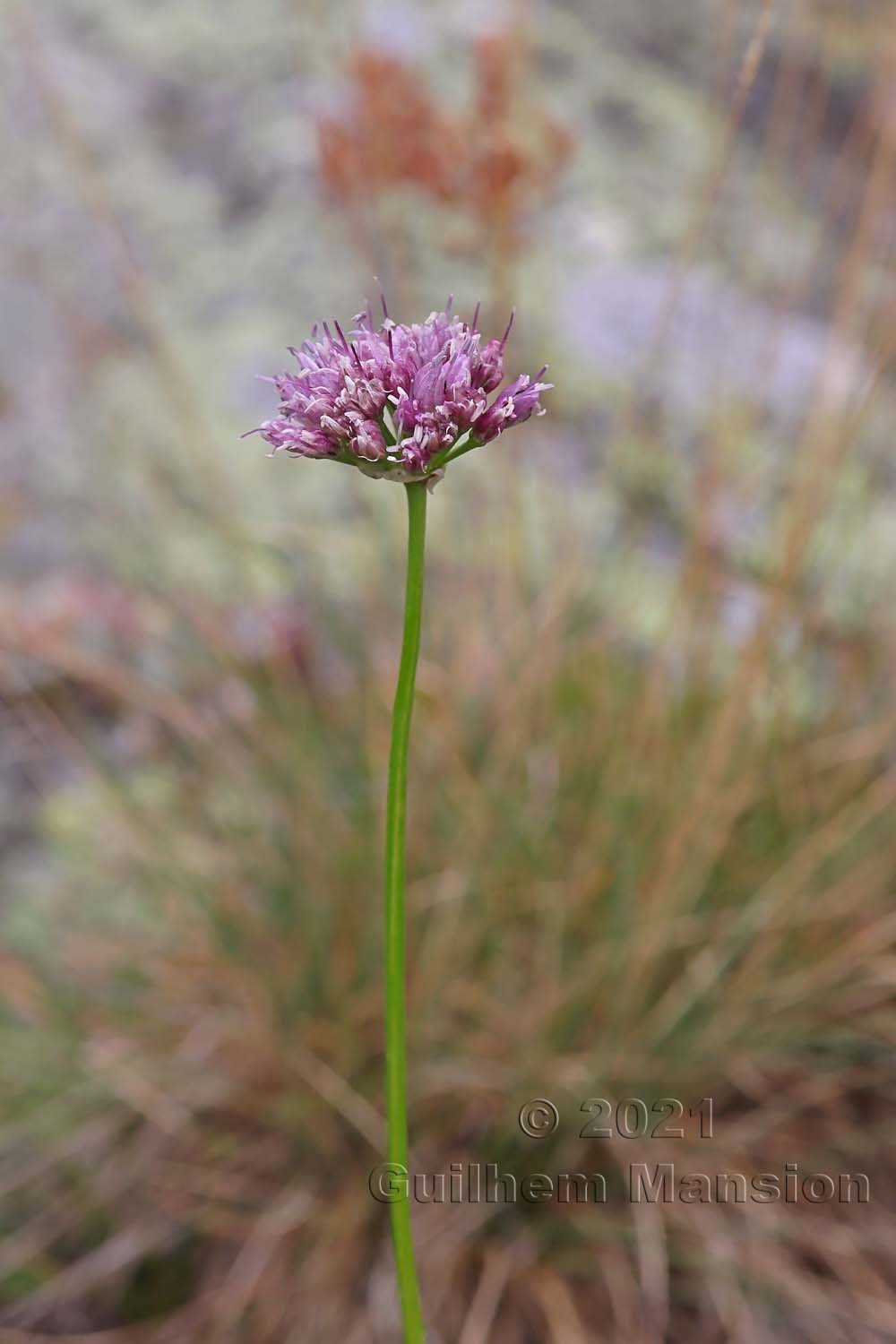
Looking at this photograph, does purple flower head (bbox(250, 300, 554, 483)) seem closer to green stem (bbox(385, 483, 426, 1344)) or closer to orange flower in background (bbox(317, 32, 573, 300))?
green stem (bbox(385, 483, 426, 1344))

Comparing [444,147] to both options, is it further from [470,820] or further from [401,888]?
[401,888]

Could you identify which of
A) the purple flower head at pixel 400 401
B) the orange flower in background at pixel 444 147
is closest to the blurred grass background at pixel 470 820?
the orange flower in background at pixel 444 147

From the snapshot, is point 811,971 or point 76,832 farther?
point 76,832

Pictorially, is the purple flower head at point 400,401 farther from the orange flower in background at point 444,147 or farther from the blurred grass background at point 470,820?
the orange flower in background at point 444,147

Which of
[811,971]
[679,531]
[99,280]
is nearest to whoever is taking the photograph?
[811,971]

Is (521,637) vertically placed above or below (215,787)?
above

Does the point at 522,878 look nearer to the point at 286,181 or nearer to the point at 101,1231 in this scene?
the point at 101,1231

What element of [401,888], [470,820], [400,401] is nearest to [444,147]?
[470,820]

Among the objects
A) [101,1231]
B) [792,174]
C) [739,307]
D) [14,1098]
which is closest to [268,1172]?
[101,1231]
